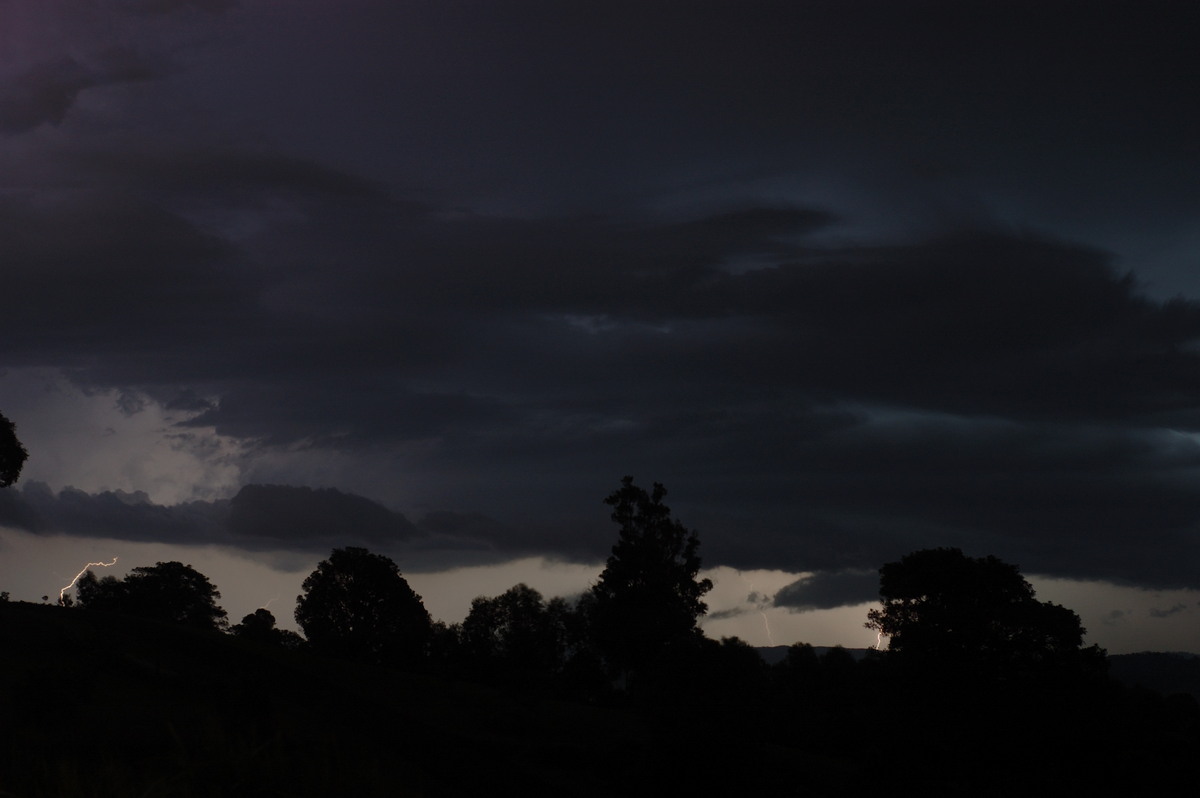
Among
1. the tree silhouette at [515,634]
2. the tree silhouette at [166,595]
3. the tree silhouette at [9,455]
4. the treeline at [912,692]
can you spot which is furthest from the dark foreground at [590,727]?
the tree silhouette at [166,595]

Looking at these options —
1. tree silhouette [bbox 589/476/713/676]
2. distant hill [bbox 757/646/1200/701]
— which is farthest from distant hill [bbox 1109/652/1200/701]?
tree silhouette [bbox 589/476/713/676]

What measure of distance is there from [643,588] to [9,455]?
51.2m

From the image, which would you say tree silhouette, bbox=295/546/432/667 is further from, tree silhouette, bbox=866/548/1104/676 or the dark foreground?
A: tree silhouette, bbox=866/548/1104/676

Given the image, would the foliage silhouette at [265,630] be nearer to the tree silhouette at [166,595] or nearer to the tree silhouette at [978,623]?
the tree silhouette at [166,595]

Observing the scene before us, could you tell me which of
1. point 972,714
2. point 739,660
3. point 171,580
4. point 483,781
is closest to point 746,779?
point 483,781

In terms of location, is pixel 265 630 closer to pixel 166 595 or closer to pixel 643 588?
pixel 166 595

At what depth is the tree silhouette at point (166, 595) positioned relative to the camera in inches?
4884

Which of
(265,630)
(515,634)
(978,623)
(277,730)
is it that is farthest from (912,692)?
(265,630)

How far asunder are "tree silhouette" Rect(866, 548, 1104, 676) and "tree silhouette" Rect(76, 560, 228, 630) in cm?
9281

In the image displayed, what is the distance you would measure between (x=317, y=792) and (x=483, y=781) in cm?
3221

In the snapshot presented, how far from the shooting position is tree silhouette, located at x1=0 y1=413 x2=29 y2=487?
261ft

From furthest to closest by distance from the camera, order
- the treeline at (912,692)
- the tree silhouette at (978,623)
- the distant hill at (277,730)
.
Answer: the tree silhouette at (978,623) → the treeline at (912,692) → the distant hill at (277,730)

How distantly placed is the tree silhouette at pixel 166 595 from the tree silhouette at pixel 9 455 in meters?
44.6

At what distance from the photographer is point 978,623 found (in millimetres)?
53375
